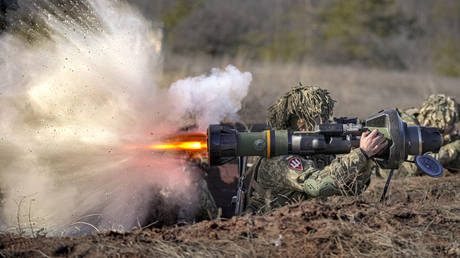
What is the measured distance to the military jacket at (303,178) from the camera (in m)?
3.73

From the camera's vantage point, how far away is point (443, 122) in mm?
7070

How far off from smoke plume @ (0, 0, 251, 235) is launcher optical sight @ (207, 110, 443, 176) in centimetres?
132

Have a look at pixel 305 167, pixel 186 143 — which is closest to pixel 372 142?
pixel 305 167

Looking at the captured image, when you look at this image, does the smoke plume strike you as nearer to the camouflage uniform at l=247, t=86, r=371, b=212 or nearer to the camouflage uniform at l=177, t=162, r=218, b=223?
the camouflage uniform at l=177, t=162, r=218, b=223

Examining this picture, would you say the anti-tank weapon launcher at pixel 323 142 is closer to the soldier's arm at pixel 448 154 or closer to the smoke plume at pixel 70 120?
the smoke plume at pixel 70 120

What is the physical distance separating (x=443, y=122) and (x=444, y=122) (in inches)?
0.8

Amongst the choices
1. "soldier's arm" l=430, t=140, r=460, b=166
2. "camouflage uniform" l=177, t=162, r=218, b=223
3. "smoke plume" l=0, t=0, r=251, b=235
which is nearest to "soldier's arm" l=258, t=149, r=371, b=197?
"smoke plume" l=0, t=0, r=251, b=235

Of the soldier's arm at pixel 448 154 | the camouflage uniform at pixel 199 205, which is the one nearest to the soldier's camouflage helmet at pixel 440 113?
the soldier's arm at pixel 448 154

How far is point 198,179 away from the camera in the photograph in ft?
20.7

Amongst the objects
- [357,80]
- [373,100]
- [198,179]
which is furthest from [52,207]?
[357,80]

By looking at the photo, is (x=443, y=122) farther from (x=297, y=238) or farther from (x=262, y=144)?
(x=297, y=238)

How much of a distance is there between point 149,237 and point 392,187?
157 inches

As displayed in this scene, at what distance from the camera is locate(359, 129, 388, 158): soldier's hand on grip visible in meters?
3.54

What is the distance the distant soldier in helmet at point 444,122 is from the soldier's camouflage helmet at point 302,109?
3.16 metres
